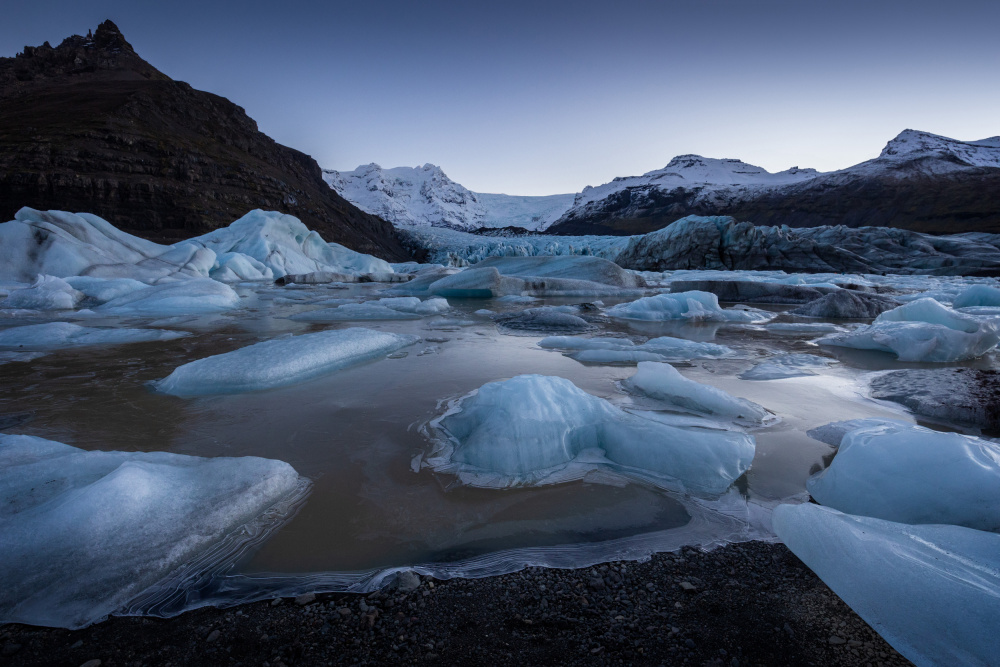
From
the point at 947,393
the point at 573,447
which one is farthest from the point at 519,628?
the point at 947,393

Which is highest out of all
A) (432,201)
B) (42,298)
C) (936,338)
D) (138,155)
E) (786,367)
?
(432,201)

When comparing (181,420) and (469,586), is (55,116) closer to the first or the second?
(181,420)

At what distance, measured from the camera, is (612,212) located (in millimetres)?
77312

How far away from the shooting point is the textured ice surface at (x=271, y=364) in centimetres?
258

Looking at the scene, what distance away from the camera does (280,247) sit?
1634 centimetres

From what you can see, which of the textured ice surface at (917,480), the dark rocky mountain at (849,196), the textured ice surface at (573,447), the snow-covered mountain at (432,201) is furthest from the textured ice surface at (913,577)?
the snow-covered mountain at (432,201)

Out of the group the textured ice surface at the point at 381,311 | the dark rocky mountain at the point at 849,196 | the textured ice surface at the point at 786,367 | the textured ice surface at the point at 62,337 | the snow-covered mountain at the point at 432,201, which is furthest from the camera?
the snow-covered mountain at the point at 432,201

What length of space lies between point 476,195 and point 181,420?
441ft

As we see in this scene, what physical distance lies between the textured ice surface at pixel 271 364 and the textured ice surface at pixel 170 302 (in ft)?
14.7

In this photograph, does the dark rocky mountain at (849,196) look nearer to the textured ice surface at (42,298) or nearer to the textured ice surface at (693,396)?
the textured ice surface at (693,396)

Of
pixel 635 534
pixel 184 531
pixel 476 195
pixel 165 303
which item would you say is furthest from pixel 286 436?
pixel 476 195

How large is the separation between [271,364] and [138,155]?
114 ft

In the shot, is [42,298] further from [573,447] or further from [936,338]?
[936,338]

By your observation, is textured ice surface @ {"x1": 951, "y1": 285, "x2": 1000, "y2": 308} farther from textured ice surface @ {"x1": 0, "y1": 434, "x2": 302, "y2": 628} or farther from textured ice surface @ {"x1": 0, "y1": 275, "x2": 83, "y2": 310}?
textured ice surface @ {"x1": 0, "y1": 275, "x2": 83, "y2": 310}
